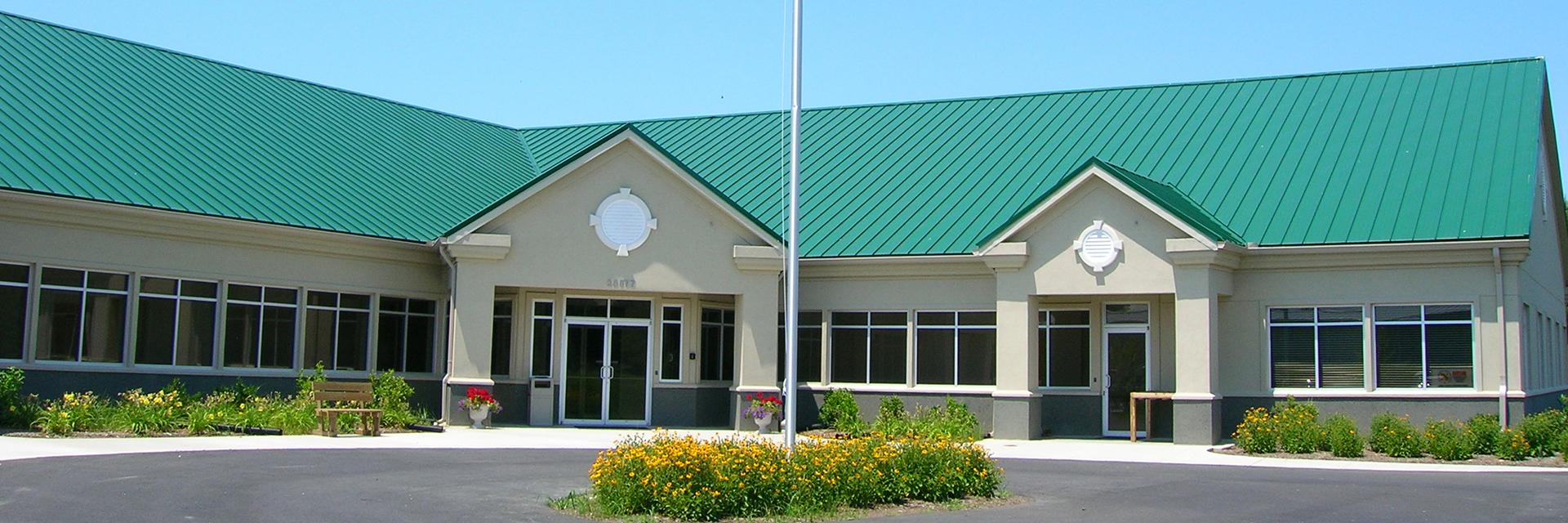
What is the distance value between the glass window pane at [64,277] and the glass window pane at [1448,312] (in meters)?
22.4

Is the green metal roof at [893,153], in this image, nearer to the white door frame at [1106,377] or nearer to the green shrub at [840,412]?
the white door frame at [1106,377]

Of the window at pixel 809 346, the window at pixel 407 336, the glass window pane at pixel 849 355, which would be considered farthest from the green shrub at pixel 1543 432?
the window at pixel 407 336

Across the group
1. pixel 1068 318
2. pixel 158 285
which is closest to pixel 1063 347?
pixel 1068 318

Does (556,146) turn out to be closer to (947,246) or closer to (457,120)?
(457,120)

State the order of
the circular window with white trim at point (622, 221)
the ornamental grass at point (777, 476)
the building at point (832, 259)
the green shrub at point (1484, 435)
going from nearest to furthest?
the ornamental grass at point (777, 476) < the green shrub at point (1484, 435) < the building at point (832, 259) < the circular window with white trim at point (622, 221)

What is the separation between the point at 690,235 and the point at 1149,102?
Answer: 11.3 meters

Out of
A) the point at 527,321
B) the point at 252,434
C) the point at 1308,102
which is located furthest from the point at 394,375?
the point at 1308,102

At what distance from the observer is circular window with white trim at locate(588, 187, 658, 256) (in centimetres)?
2783

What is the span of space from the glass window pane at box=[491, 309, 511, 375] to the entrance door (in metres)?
11.4

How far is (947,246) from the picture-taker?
28547 mm

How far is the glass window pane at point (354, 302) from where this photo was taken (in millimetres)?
27922

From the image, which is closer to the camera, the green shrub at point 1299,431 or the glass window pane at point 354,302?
the green shrub at point 1299,431

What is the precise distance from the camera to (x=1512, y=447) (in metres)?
21.9

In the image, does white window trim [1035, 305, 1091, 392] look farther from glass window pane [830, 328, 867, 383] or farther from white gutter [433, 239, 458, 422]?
white gutter [433, 239, 458, 422]
